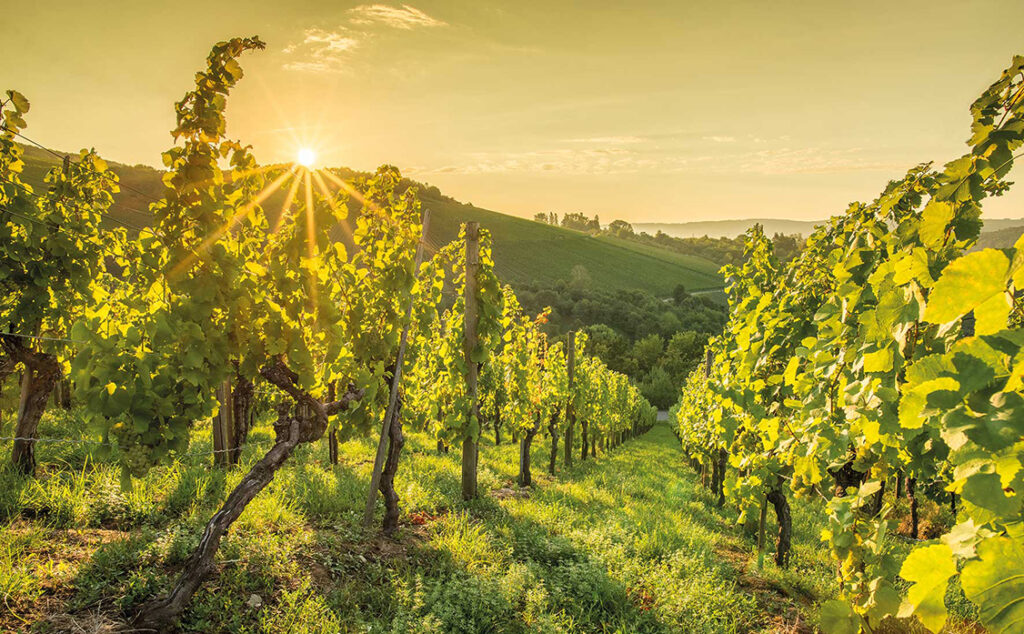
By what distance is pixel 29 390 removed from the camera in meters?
5.66

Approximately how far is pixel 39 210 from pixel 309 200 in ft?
11.4

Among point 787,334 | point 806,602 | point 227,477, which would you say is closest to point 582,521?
point 806,602

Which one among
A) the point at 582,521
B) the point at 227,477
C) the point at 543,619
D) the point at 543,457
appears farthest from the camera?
the point at 543,457

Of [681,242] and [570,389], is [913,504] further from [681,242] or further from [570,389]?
[681,242]

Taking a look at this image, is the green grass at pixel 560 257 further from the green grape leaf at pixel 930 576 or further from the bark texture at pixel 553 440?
the green grape leaf at pixel 930 576

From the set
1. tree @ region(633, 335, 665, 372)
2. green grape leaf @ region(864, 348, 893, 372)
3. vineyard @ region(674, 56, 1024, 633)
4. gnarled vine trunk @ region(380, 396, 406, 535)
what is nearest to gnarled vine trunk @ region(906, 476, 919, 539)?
vineyard @ region(674, 56, 1024, 633)

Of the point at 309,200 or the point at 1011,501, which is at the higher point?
the point at 309,200

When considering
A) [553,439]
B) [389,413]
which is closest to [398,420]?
[389,413]

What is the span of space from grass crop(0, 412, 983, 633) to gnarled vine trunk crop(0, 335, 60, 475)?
0.94ft

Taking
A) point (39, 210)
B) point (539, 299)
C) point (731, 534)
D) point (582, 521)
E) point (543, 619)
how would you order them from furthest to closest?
point (539, 299), point (731, 534), point (582, 521), point (39, 210), point (543, 619)

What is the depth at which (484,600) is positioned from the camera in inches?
174

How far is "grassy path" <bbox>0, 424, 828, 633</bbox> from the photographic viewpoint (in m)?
3.75

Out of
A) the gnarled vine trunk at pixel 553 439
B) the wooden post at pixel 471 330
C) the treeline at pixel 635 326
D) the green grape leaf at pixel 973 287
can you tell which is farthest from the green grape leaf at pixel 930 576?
the treeline at pixel 635 326

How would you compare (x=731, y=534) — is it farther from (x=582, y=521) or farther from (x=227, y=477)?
(x=227, y=477)
